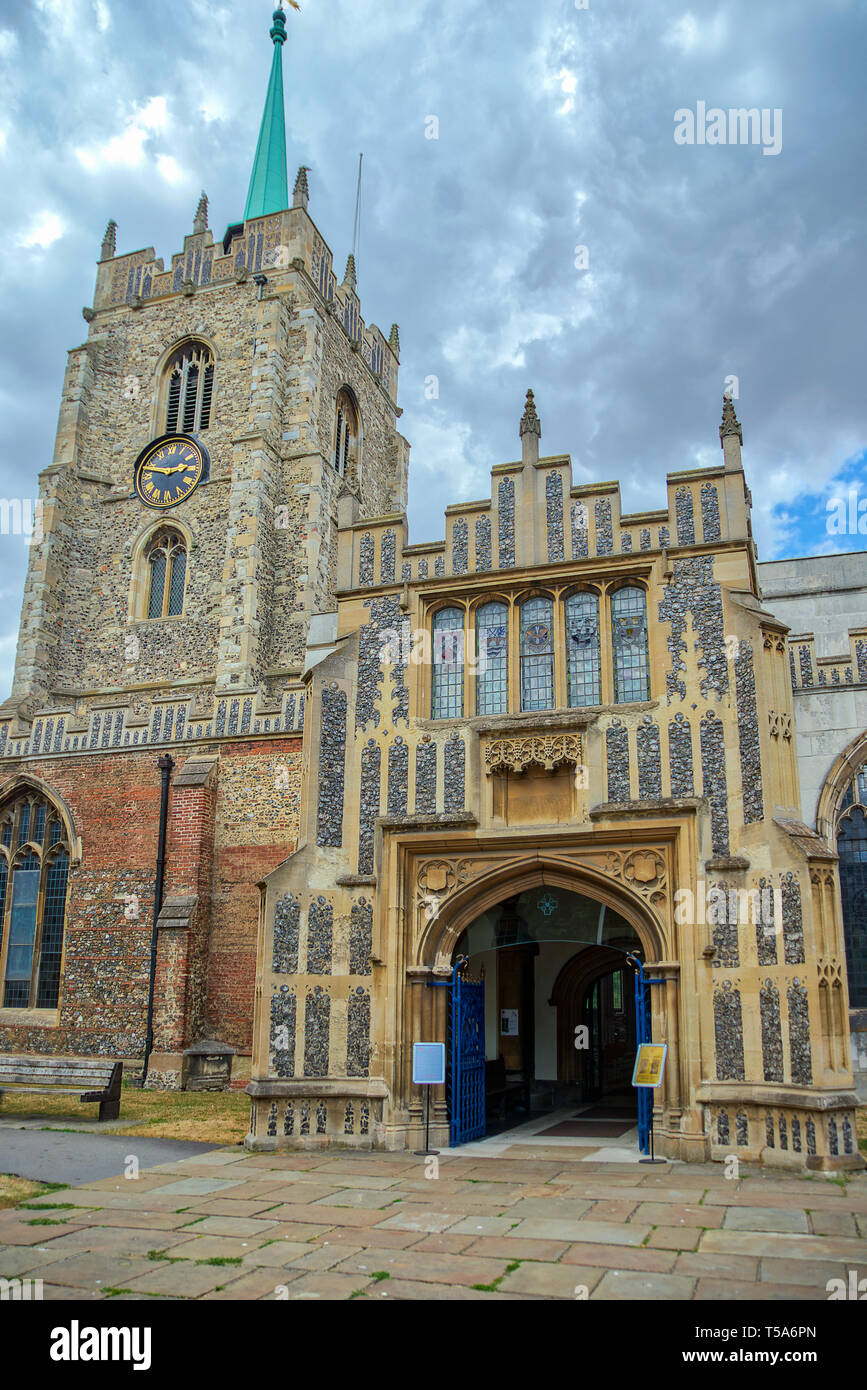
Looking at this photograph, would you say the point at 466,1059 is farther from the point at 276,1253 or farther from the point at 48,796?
the point at 48,796

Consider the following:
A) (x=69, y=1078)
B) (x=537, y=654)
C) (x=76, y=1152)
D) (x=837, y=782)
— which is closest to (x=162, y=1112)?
(x=69, y=1078)

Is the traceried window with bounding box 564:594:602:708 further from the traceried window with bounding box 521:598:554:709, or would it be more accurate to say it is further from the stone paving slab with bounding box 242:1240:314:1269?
the stone paving slab with bounding box 242:1240:314:1269

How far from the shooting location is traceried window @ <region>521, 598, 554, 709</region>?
489 inches

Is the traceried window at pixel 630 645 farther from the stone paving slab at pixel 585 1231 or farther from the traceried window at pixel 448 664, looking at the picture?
the stone paving slab at pixel 585 1231

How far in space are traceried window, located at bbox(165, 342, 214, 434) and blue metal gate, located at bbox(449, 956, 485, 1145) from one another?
22.2 m

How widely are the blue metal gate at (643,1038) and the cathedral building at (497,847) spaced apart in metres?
0.07

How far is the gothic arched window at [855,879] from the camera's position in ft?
47.8

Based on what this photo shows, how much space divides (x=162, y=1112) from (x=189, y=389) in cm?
2270

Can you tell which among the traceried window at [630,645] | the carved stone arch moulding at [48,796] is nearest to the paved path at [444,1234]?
the traceried window at [630,645]

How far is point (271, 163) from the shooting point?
37.0m

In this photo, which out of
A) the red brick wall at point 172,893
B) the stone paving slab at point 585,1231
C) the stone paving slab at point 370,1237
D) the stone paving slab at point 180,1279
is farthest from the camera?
the red brick wall at point 172,893

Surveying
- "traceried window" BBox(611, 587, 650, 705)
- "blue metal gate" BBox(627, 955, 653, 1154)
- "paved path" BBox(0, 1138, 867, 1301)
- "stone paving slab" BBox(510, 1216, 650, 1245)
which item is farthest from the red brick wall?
"stone paving slab" BBox(510, 1216, 650, 1245)

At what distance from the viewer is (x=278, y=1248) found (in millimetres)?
6797

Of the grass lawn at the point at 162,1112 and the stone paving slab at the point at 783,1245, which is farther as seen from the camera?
the grass lawn at the point at 162,1112
